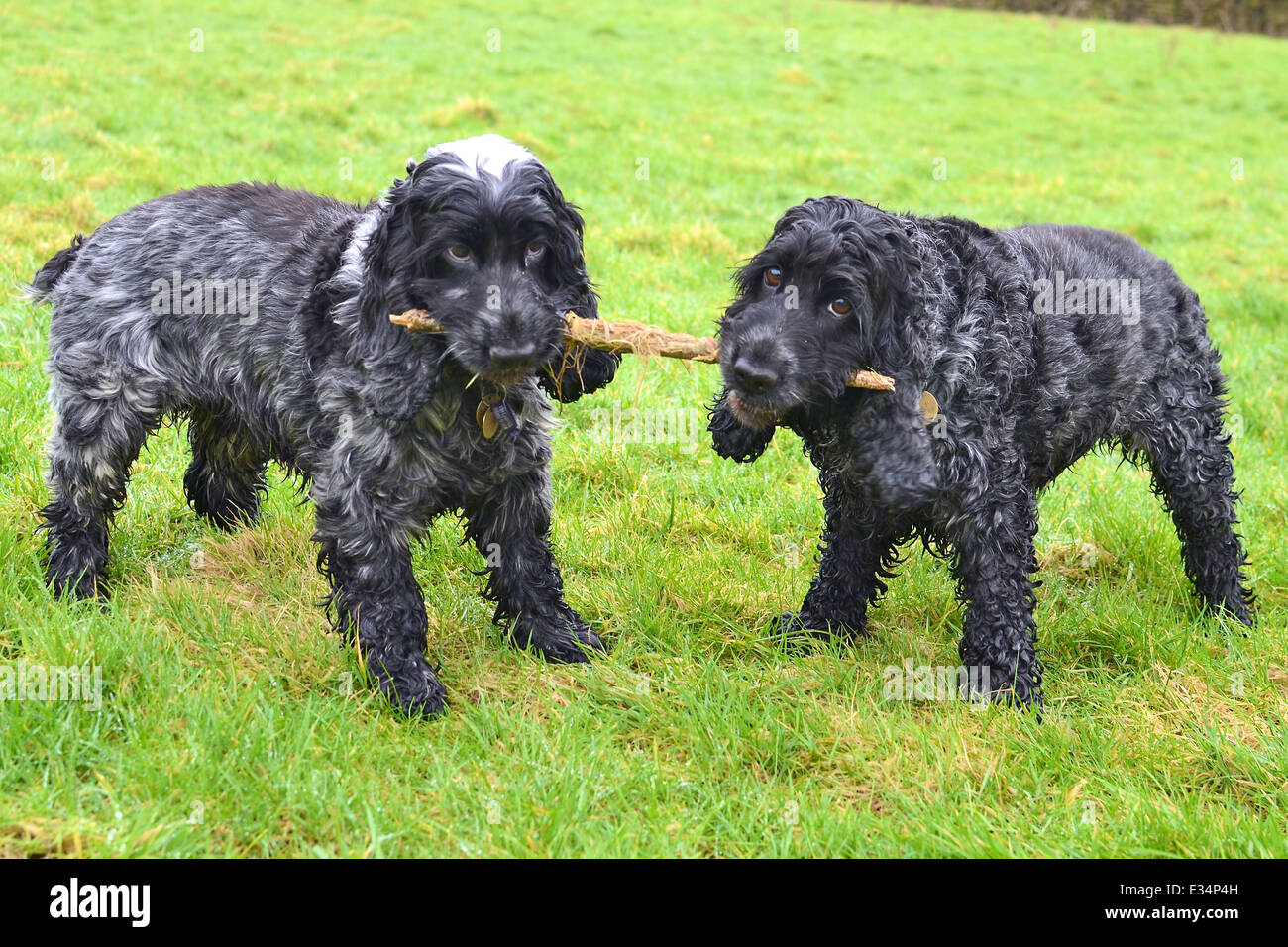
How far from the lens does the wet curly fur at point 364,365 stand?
3576 mm

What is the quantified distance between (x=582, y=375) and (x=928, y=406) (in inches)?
47.6

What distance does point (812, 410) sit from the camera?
12.7 ft

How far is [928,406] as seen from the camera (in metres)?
3.85

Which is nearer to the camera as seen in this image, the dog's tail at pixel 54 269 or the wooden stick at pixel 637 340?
the wooden stick at pixel 637 340

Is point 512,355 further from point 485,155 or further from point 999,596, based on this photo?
point 999,596

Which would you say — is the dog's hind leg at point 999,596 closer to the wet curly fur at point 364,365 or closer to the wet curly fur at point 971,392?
the wet curly fur at point 971,392

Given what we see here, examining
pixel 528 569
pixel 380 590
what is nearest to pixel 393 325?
pixel 380 590

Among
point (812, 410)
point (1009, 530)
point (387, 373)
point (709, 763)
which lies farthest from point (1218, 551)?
point (387, 373)

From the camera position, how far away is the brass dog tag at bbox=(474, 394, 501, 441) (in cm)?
389

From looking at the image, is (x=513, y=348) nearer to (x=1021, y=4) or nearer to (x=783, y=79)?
(x=783, y=79)

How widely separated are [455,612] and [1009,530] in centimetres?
220

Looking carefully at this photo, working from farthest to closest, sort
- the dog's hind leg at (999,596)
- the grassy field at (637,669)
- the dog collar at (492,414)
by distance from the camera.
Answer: the dog's hind leg at (999,596)
the dog collar at (492,414)
the grassy field at (637,669)

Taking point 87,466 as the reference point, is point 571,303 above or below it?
above

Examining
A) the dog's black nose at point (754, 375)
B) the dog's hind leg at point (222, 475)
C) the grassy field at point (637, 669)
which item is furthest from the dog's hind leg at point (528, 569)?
Result: the dog's hind leg at point (222, 475)
